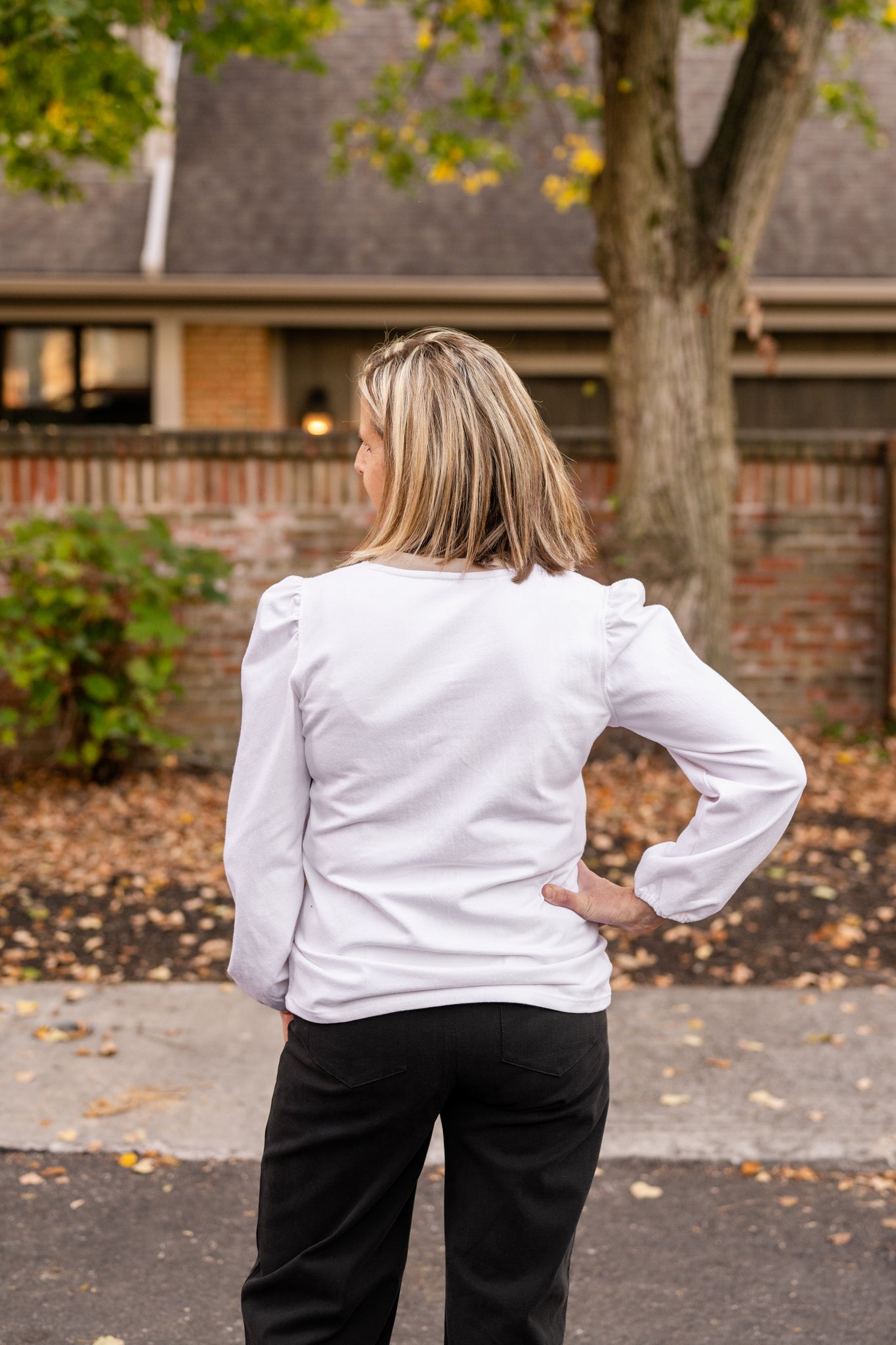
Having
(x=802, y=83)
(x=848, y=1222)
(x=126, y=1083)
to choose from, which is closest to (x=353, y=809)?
(x=848, y=1222)

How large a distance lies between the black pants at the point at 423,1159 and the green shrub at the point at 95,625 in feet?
16.4

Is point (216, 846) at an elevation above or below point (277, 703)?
below

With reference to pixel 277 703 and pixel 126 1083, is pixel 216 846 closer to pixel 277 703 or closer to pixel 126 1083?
pixel 126 1083

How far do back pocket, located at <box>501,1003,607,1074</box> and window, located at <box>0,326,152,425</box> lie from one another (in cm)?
1146

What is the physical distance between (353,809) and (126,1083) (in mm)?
2534

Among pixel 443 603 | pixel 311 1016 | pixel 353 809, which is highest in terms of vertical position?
pixel 443 603

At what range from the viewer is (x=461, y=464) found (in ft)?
5.51

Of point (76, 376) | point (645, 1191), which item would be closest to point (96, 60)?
→ point (76, 376)

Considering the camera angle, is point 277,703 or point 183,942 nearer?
point 277,703

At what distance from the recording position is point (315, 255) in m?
12.0

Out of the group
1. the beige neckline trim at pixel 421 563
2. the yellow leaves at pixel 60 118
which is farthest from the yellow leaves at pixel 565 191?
the beige neckline trim at pixel 421 563

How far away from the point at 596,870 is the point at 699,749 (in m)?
3.87

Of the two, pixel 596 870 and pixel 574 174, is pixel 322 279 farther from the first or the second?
pixel 596 870

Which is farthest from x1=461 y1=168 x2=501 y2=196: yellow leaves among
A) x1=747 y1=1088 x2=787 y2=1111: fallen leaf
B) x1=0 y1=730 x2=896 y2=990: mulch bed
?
x1=747 y1=1088 x2=787 y2=1111: fallen leaf
